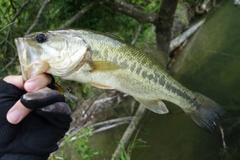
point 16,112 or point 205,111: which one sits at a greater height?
point 16,112

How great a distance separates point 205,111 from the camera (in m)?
2.59

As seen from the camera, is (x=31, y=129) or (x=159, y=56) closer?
(x=31, y=129)

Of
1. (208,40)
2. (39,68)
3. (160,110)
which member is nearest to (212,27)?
(208,40)

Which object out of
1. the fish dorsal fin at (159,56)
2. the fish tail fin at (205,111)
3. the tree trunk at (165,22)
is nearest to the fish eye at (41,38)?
the fish dorsal fin at (159,56)

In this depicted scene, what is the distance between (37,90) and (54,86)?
20 centimetres

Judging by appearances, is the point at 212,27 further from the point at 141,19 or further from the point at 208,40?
the point at 141,19

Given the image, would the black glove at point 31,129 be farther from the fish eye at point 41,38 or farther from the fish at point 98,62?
the fish eye at point 41,38

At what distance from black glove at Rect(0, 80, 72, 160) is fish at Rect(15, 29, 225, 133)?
0.22 m

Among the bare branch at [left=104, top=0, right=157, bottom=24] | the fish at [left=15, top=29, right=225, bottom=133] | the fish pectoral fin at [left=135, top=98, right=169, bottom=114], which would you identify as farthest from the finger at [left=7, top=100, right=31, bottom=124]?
the bare branch at [left=104, top=0, right=157, bottom=24]

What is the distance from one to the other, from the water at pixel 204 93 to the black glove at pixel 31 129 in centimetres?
240

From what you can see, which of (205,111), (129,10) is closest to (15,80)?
(205,111)

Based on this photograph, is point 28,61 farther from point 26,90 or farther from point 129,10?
point 129,10

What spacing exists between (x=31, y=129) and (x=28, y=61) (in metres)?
0.45

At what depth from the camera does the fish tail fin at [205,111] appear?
8.44 ft
